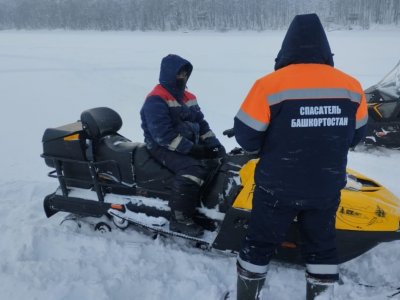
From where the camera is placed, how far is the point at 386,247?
285cm

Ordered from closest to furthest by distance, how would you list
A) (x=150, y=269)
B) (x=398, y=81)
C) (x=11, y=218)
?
(x=150, y=269)
(x=11, y=218)
(x=398, y=81)

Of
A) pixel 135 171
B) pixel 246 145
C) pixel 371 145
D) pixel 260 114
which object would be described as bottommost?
pixel 371 145

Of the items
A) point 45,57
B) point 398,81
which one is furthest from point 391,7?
point 398,81

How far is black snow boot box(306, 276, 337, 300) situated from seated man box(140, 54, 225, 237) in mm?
897

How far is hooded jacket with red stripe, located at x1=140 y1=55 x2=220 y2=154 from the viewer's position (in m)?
2.98

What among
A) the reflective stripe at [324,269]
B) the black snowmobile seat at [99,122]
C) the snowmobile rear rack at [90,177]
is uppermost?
the black snowmobile seat at [99,122]

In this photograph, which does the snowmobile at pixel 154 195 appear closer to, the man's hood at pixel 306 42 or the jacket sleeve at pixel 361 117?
the jacket sleeve at pixel 361 117

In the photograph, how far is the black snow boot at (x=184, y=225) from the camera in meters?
2.90

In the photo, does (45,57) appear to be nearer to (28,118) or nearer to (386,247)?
(28,118)

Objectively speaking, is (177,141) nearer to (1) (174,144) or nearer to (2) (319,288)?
(1) (174,144)

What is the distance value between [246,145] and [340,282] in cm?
121

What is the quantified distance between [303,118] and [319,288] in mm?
977

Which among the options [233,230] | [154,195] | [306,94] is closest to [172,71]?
[154,195]

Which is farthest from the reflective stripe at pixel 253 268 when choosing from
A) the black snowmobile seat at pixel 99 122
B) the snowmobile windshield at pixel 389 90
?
the snowmobile windshield at pixel 389 90
